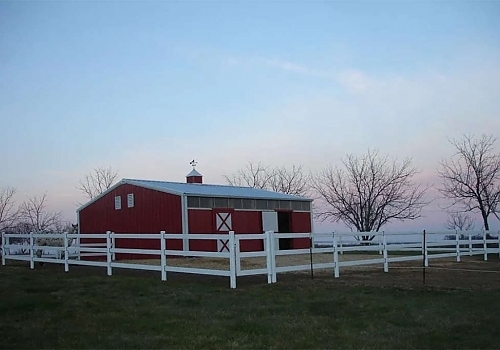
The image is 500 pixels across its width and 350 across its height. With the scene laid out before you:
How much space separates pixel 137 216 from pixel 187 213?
2.72m

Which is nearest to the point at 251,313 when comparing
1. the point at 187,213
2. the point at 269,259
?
the point at 269,259

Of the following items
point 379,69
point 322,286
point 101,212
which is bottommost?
point 322,286

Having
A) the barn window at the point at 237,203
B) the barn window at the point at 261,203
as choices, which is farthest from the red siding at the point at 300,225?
the barn window at the point at 237,203

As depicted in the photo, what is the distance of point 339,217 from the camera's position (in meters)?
39.8

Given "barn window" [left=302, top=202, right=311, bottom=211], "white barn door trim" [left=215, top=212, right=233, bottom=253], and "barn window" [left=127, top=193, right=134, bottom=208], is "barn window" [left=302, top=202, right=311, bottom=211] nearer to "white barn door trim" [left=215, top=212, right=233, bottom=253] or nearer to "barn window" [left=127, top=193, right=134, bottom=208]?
"white barn door trim" [left=215, top=212, right=233, bottom=253]

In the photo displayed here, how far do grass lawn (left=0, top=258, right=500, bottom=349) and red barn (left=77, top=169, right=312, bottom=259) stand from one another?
24.4 ft

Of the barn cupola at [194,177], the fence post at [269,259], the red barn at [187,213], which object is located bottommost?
the fence post at [269,259]

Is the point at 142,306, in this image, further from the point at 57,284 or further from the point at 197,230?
the point at 197,230

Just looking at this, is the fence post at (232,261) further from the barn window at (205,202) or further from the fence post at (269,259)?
the barn window at (205,202)

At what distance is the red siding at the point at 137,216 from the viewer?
68.8 feet

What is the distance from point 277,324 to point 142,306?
2.69m

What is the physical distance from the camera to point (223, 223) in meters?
22.0

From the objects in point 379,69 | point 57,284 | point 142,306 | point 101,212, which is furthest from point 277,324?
point 101,212

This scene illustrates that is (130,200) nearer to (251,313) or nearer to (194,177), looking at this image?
(194,177)
